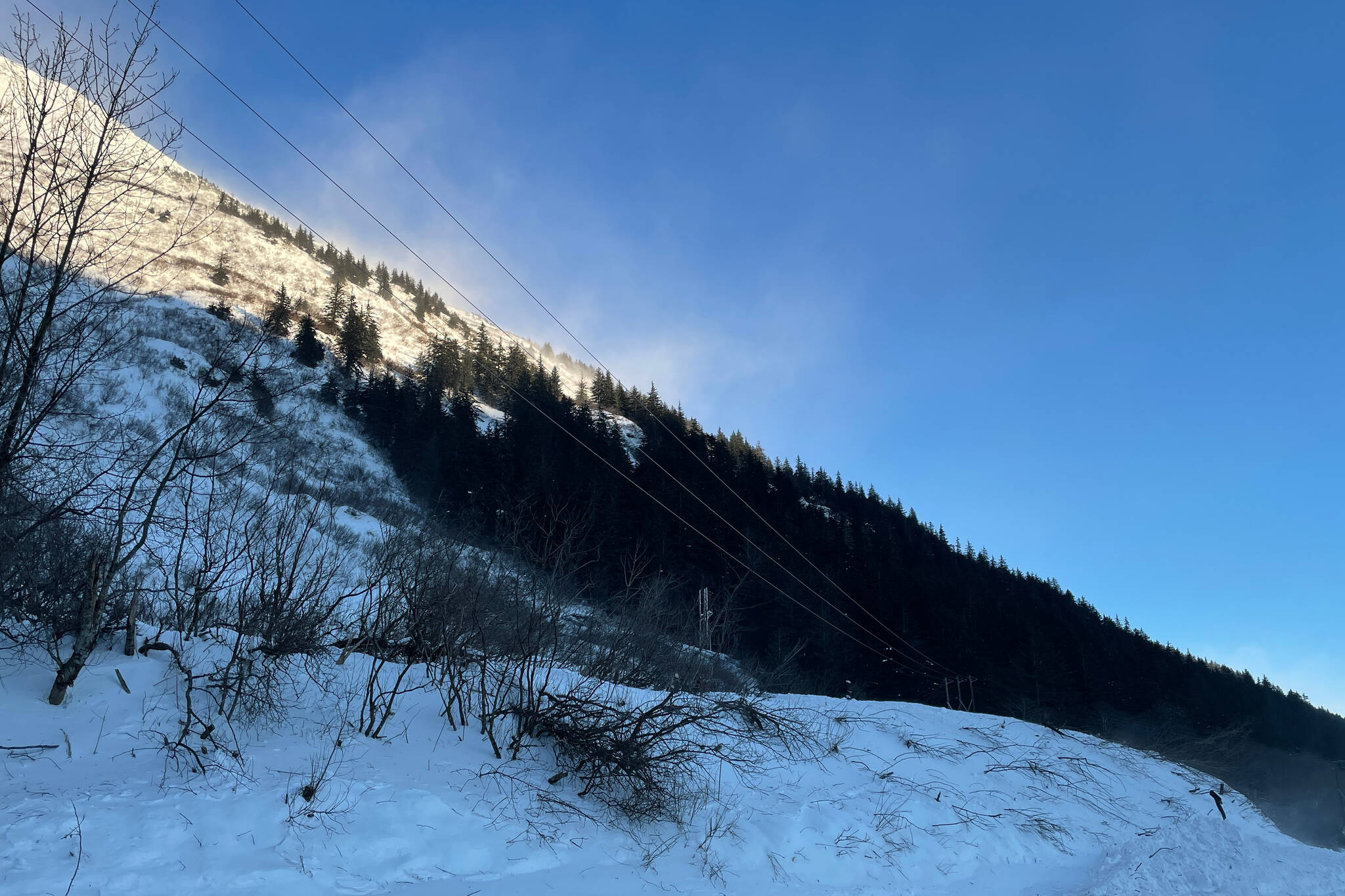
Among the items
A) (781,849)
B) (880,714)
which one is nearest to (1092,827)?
(880,714)

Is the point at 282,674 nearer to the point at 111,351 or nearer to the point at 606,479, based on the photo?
the point at 111,351

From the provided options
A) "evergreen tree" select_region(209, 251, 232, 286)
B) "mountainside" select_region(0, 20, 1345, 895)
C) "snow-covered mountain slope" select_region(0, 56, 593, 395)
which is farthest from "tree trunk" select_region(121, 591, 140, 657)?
"evergreen tree" select_region(209, 251, 232, 286)

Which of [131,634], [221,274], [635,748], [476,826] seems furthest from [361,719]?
[221,274]

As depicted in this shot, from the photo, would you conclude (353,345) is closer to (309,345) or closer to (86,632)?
(309,345)

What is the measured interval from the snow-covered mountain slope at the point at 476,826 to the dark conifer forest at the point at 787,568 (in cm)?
1834

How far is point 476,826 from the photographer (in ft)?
21.1

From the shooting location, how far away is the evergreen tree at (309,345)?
180 ft

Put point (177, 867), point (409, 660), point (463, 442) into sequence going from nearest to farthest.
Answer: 1. point (177, 867)
2. point (409, 660)
3. point (463, 442)

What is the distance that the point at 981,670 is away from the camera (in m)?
50.3

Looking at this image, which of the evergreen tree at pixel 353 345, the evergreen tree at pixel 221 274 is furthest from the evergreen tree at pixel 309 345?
the evergreen tree at pixel 221 274

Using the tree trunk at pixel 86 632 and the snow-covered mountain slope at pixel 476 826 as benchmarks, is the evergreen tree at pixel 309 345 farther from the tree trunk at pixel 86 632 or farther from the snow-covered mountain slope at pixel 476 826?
the snow-covered mountain slope at pixel 476 826

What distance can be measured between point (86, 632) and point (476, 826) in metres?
4.38

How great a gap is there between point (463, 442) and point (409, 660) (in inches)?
1437

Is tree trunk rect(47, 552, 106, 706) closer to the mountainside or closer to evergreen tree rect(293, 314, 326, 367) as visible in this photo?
the mountainside
